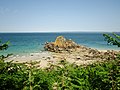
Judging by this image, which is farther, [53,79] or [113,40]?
[113,40]

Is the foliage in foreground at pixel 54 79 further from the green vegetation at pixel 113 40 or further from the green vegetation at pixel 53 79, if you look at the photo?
the green vegetation at pixel 113 40

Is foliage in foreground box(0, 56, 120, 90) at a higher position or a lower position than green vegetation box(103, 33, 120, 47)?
lower

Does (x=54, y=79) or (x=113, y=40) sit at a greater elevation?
(x=113, y=40)

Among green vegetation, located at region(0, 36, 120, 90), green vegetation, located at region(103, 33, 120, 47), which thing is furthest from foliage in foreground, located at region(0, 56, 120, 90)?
green vegetation, located at region(103, 33, 120, 47)

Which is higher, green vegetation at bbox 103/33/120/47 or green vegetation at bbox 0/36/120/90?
green vegetation at bbox 103/33/120/47

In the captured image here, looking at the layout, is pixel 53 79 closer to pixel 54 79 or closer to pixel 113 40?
pixel 54 79

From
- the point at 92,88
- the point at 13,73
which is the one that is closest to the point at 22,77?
the point at 13,73

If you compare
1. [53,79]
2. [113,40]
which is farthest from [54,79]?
[113,40]

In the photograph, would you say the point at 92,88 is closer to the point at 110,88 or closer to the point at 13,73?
the point at 110,88

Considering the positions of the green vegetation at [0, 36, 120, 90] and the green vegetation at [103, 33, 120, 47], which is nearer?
the green vegetation at [0, 36, 120, 90]

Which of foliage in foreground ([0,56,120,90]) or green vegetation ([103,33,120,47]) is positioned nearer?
foliage in foreground ([0,56,120,90])

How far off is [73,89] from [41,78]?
3.18ft

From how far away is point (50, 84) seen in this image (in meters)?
6.23

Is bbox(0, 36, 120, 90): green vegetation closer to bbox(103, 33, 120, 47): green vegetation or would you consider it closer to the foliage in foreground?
the foliage in foreground
